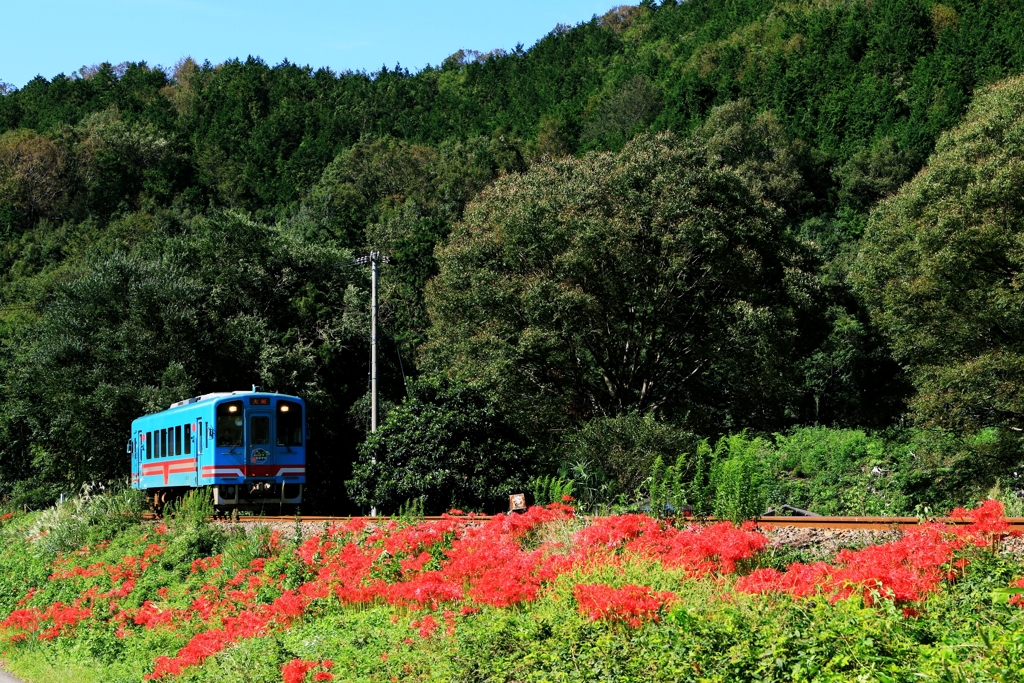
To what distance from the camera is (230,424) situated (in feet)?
75.5

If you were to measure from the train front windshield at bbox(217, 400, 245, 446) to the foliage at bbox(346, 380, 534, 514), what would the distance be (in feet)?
8.51

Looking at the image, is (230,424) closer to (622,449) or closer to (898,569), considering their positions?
(622,449)

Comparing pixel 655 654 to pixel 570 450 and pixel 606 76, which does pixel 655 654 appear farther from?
pixel 606 76

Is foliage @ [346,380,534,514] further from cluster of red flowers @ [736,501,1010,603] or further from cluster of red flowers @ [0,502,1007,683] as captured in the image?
cluster of red flowers @ [736,501,1010,603]

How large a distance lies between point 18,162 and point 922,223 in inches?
3074

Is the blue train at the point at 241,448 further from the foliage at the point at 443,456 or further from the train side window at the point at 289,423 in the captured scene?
the foliage at the point at 443,456

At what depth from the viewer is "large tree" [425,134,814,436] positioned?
3128cm

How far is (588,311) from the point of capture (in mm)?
31531

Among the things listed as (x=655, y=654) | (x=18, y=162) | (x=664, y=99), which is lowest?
(x=655, y=654)

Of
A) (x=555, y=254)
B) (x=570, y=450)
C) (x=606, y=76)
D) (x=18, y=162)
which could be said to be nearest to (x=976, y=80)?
(x=606, y=76)

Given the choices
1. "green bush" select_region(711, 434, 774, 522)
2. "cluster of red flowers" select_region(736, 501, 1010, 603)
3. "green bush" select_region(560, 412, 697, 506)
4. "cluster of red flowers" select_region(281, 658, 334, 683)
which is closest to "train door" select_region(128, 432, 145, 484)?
"green bush" select_region(560, 412, 697, 506)

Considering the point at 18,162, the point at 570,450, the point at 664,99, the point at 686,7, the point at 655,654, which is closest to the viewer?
the point at 655,654

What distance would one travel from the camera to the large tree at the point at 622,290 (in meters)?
31.3

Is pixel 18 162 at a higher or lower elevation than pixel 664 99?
lower
